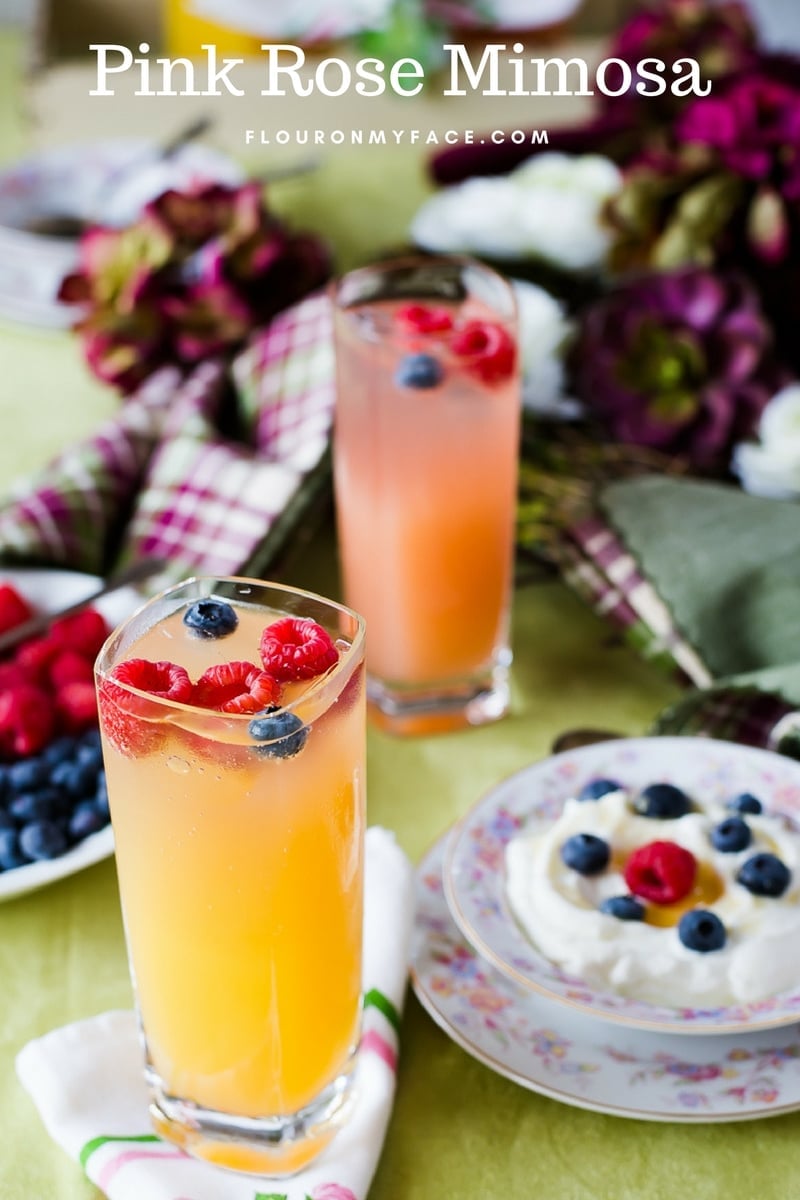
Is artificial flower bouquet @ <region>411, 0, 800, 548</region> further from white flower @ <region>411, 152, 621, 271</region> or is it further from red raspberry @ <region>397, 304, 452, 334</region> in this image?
red raspberry @ <region>397, 304, 452, 334</region>

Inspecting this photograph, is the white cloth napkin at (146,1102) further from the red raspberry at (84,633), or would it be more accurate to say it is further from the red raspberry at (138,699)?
the red raspberry at (84,633)

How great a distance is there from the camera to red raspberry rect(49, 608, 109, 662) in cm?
129

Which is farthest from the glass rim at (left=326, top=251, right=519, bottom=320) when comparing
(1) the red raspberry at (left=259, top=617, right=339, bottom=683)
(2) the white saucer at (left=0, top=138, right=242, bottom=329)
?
(2) the white saucer at (left=0, top=138, right=242, bottom=329)

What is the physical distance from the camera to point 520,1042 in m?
0.95

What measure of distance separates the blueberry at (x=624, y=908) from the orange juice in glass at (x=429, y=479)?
40 cm

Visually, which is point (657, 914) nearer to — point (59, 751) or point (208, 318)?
point (59, 751)

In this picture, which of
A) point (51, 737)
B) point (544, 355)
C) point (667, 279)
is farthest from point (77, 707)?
point (667, 279)

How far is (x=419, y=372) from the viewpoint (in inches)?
49.0

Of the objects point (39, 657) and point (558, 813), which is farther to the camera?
point (39, 657)

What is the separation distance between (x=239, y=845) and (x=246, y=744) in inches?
2.8

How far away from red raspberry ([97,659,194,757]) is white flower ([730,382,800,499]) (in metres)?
0.86

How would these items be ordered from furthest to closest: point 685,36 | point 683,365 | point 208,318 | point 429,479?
1. point 685,36
2. point 208,318
3. point 683,365
4. point 429,479

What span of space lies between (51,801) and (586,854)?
1.40 ft

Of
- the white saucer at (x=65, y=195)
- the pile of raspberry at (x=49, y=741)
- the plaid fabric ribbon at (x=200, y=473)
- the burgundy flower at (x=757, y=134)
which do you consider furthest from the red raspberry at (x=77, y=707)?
the burgundy flower at (x=757, y=134)
